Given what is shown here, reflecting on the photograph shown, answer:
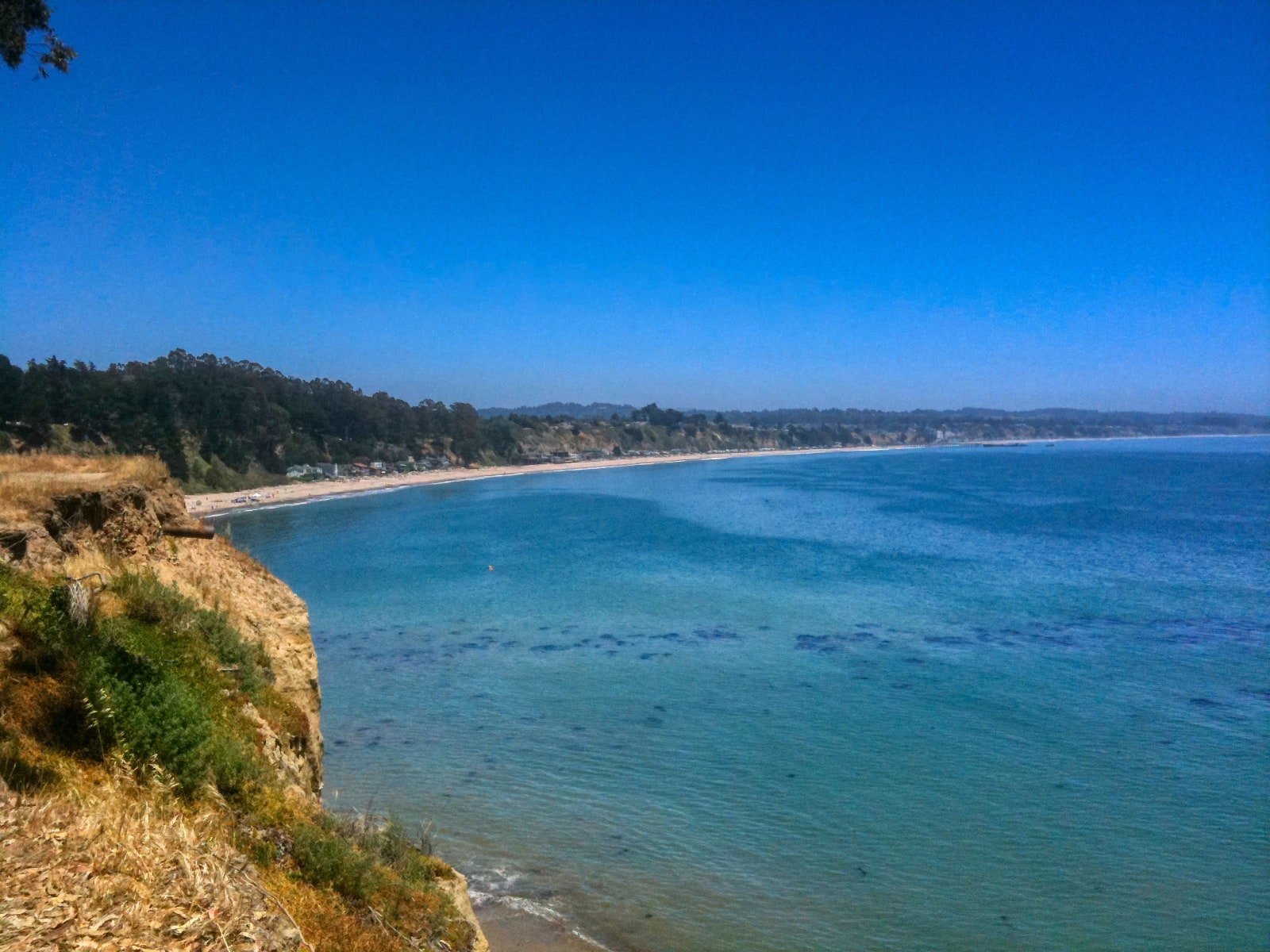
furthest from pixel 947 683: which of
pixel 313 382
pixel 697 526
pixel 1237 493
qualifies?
pixel 313 382

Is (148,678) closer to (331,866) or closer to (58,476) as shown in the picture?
(331,866)

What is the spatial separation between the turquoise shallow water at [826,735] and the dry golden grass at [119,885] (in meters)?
7.73

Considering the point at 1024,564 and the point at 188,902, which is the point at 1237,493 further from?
the point at 188,902

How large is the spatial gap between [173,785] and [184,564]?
20.0 feet

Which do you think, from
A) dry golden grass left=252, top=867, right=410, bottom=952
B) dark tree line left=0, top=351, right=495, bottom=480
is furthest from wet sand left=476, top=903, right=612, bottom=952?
dark tree line left=0, top=351, right=495, bottom=480

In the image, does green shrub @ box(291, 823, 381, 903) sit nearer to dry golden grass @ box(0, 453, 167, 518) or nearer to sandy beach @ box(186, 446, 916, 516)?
dry golden grass @ box(0, 453, 167, 518)

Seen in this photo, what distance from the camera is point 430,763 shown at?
18422mm

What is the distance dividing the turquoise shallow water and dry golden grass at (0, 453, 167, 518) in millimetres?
6857

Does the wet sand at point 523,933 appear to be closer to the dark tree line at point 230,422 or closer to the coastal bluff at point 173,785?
the coastal bluff at point 173,785

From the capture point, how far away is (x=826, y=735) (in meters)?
20.1

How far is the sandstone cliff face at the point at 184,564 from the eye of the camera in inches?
394

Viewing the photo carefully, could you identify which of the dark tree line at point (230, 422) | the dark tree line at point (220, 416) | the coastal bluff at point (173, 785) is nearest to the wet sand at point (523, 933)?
the coastal bluff at point (173, 785)

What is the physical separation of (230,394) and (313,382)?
33.3 m

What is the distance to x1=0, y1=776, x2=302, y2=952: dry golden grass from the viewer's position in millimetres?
4695
